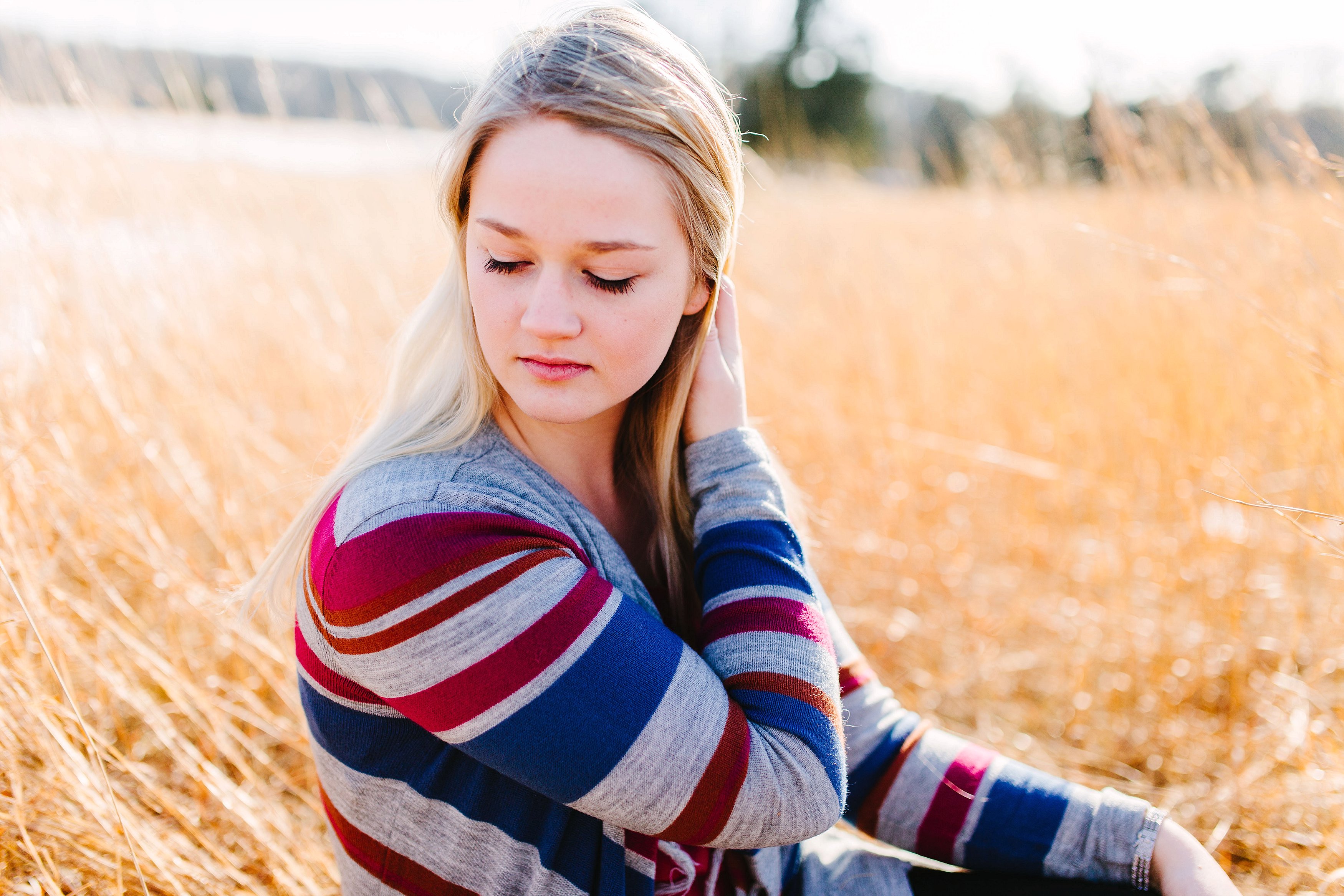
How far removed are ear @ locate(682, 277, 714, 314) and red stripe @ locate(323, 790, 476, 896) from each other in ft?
2.46

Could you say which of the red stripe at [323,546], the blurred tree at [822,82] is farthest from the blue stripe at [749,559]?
the blurred tree at [822,82]

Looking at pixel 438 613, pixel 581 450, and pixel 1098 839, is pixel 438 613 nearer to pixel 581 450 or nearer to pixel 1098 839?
pixel 581 450

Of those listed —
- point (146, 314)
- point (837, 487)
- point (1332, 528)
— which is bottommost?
point (837, 487)

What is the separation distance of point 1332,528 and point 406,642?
1889 mm

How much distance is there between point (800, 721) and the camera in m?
0.91

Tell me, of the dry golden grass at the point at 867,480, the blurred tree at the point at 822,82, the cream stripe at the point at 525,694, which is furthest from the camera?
the blurred tree at the point at 822,82

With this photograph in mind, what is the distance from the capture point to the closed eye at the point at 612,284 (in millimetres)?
991

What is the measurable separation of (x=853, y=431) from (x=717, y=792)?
205 centimetres

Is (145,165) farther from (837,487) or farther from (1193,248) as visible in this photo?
(1193,248)

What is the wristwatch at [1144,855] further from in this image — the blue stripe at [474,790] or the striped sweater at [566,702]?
the blue stripe at [474,790]

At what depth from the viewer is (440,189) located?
1084 mm

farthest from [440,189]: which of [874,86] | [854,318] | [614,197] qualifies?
[874,86]

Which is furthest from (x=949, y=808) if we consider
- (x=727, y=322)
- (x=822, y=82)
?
(x=822, y=82)

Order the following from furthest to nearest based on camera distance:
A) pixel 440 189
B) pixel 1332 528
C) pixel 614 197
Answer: pixel 1332 528 → pixel 440 189 → pixel 614 197
